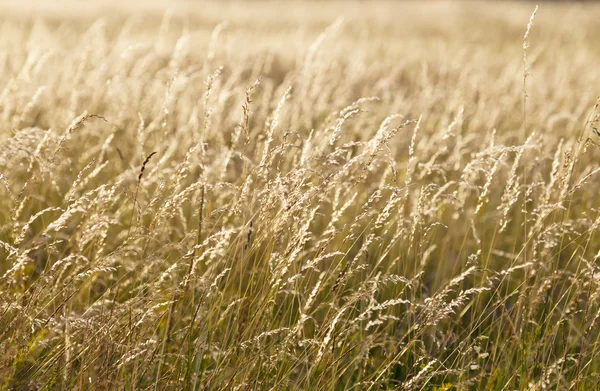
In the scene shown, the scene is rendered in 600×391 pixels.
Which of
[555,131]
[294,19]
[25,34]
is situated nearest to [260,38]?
[25,34]

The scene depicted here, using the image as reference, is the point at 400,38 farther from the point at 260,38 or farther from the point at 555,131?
the point at 555,131

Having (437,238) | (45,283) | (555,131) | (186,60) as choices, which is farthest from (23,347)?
(186,60)

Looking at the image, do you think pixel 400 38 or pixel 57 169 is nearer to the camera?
pixel 57 169

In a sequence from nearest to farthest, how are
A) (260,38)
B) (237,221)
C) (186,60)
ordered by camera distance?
1. (237,221)
2. (186,60)
3. (260,38)

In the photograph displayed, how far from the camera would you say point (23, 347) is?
206cm

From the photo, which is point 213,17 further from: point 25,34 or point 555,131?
point 555,131

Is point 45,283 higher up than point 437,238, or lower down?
higher up

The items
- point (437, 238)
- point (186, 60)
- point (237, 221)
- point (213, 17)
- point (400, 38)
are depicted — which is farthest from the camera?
point (213, 17)

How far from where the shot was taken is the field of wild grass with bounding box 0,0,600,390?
6.91 feet

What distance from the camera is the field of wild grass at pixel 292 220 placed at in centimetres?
211

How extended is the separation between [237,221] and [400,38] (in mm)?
10507

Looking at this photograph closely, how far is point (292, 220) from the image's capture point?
8.88 feet

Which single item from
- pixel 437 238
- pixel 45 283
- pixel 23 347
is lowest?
pixel 437 238

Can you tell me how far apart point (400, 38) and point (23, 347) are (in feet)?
39.7
